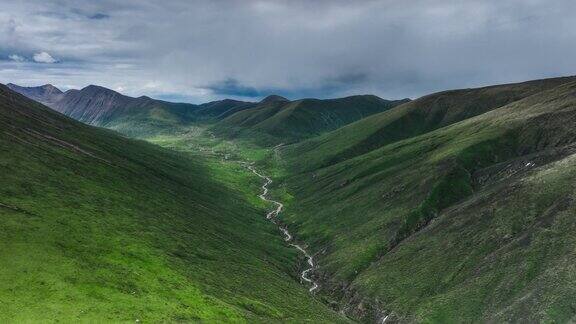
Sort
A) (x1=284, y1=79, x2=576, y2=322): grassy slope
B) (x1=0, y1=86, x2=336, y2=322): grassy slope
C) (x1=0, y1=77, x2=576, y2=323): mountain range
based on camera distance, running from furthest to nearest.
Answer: (x1=284, y1=79, x2=576, y2=322): grassy slope, (x1=0, y1=77, x2=576, y2=323): mountain range, (x1=0, y1=86, x2=336, y2=322): grassy slope

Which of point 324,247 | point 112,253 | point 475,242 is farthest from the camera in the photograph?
point 324,247

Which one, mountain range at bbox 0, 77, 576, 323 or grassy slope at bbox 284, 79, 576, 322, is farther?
grassy slope at bbox 284, 79, 576, 322

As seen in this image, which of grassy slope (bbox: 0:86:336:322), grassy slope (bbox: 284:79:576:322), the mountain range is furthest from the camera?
grassy slope (bbox: 284:79:576:322)

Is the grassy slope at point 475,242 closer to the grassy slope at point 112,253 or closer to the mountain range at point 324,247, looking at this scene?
the mountain range at point 324,247

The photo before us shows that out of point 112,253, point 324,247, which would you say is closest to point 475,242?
point 324,247

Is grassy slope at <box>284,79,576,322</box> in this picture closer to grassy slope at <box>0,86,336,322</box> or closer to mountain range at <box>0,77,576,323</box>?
mountain range at <box>0,77,576,323</box>

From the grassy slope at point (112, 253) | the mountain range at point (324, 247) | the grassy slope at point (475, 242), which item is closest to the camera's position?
the grassy slope at point (112, 253)

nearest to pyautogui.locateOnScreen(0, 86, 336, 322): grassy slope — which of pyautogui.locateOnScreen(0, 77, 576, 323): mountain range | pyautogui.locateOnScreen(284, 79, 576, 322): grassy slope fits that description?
pyautogui.locateOnScreen(0, 77, 576, 323): mountain range

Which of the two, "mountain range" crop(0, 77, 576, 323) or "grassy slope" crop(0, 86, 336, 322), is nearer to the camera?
"grassy slope" crop(0, 86, 336, 322)

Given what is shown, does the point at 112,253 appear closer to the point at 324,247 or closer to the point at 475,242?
the point at 324,247

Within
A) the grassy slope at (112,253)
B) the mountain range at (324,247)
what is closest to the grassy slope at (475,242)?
the mountain range at (324,247)
